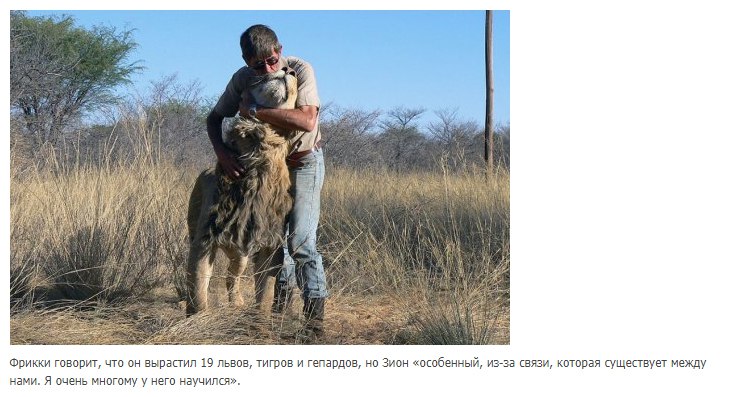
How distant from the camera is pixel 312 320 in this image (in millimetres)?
4938

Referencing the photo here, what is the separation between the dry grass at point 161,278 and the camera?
16.3 ft

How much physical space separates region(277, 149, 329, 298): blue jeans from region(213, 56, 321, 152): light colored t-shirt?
0.11 m

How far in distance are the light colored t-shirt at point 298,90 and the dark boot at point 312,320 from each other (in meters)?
0.87

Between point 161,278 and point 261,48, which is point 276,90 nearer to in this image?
point 261,48

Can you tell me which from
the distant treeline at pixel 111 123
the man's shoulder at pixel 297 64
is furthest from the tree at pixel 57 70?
the man's shoulder at pixel 297 64

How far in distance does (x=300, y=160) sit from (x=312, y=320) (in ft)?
3.01

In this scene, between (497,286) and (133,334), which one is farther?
(497,286)

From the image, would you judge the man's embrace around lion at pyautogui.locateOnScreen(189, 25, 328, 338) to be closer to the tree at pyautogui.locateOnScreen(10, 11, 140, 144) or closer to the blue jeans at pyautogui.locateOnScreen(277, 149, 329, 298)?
the blue jeans at pyautogui.locateOnScreen(277, 149, 329, 298)

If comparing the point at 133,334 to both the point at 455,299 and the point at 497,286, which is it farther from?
the point at 497,286

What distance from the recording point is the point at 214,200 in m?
4.98

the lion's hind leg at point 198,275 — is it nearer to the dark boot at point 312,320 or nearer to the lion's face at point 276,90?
the dark boot at point 312,320
